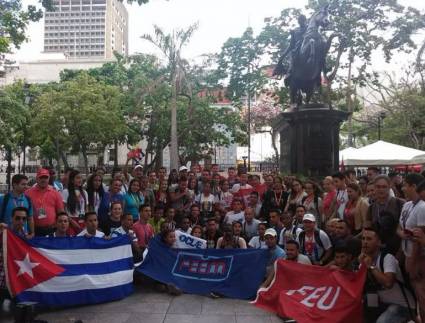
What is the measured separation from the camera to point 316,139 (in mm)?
14438

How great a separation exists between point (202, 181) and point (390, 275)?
225 inches

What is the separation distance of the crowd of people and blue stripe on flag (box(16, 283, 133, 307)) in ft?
1.44

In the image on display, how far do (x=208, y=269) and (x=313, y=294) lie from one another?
6.20 feet

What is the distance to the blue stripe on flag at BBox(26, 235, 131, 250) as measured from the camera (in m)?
6.38

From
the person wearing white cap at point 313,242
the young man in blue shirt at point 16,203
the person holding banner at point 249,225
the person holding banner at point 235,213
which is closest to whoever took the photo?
the young man in blue shirt at point 16,203

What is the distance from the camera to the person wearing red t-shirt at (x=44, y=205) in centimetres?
715

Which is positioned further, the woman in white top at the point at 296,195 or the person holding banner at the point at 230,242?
the woman in white top at the point at 296,195

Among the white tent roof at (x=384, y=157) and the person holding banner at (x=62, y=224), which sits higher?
the white tent roof at (x=384, y=157)

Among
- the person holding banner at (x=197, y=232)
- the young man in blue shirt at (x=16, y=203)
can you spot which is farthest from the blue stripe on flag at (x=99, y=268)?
the person holding banner at (x=197, y=232)

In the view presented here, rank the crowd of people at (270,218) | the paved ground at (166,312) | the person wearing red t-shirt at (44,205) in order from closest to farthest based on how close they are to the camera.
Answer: the crowd of people at (270,218) < the paved ground at (166,312) < the person wearing red t-shirt at (44,205)

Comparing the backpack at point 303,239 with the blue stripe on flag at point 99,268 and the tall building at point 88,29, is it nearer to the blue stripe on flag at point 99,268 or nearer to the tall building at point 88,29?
the blue stripe on flag at point 99,268

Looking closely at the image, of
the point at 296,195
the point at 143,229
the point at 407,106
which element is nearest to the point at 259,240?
the point at 296,195

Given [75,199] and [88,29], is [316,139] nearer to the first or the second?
[75,199]

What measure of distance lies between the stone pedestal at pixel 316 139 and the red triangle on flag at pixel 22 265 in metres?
9.32
